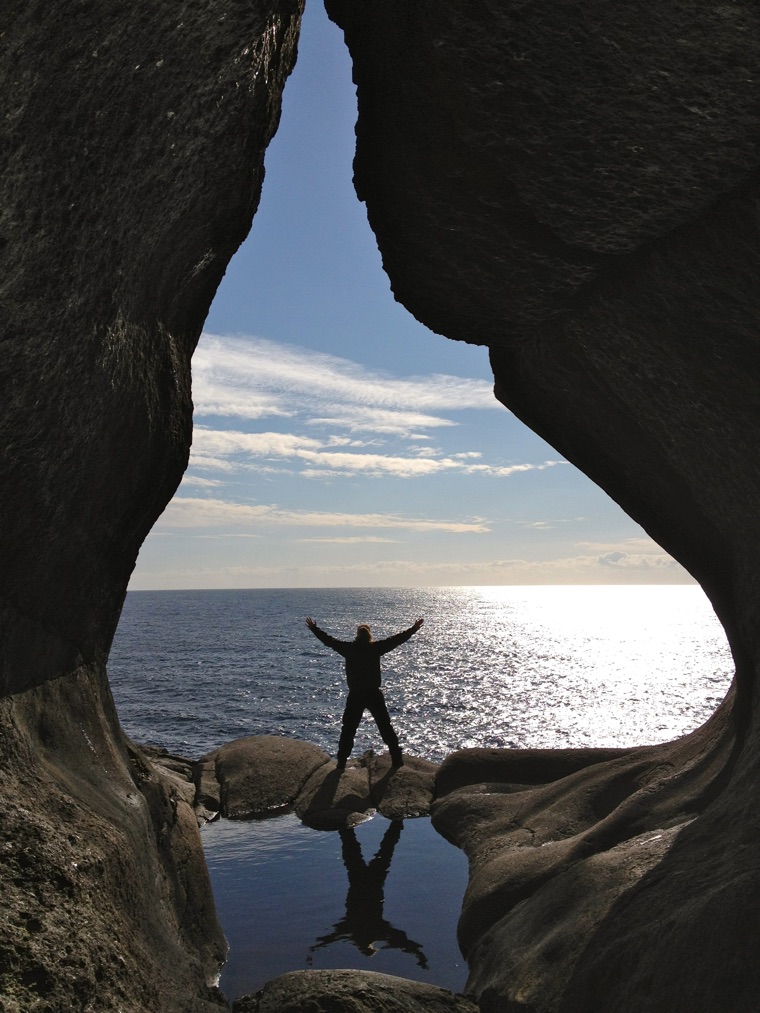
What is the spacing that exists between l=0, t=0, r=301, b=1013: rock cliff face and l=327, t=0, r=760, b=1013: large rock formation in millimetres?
1962

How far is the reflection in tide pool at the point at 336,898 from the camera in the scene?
7738 mm

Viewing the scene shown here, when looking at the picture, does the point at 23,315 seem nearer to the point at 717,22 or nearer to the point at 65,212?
the point at 65,212

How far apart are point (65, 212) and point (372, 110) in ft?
13.0

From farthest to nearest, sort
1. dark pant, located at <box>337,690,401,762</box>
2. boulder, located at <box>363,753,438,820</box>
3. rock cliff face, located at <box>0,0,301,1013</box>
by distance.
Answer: dark pant, located at <box>337,690,401,762</box>
boulder, located at <box>363,753,438,820</box>
rock cliff face, located at <box>0,0,301,1013</box>

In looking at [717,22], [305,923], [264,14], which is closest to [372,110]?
[264,14]

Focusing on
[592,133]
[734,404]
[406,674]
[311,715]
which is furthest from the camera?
[406,674]

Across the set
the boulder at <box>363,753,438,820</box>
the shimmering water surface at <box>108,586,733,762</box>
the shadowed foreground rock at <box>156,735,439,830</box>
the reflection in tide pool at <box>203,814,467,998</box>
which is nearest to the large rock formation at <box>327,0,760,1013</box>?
the reflection in tide pool at <box>203,814,467,998</box>

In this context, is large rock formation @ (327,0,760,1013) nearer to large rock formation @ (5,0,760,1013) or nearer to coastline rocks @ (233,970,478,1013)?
large rock formation @ (5,0,760,1013)

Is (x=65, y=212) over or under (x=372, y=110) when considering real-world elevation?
under

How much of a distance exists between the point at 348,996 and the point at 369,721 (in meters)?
30.8

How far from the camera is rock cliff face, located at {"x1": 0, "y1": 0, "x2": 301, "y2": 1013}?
531 cm

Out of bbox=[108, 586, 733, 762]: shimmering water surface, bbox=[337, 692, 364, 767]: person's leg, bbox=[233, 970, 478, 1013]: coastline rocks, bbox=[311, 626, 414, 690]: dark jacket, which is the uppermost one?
bbox=[311, 626, 414, 690]: dark jacket

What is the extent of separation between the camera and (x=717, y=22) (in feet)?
20.4

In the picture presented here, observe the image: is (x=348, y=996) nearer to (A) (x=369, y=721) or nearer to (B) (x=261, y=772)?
(B) (x=261, y=772)
